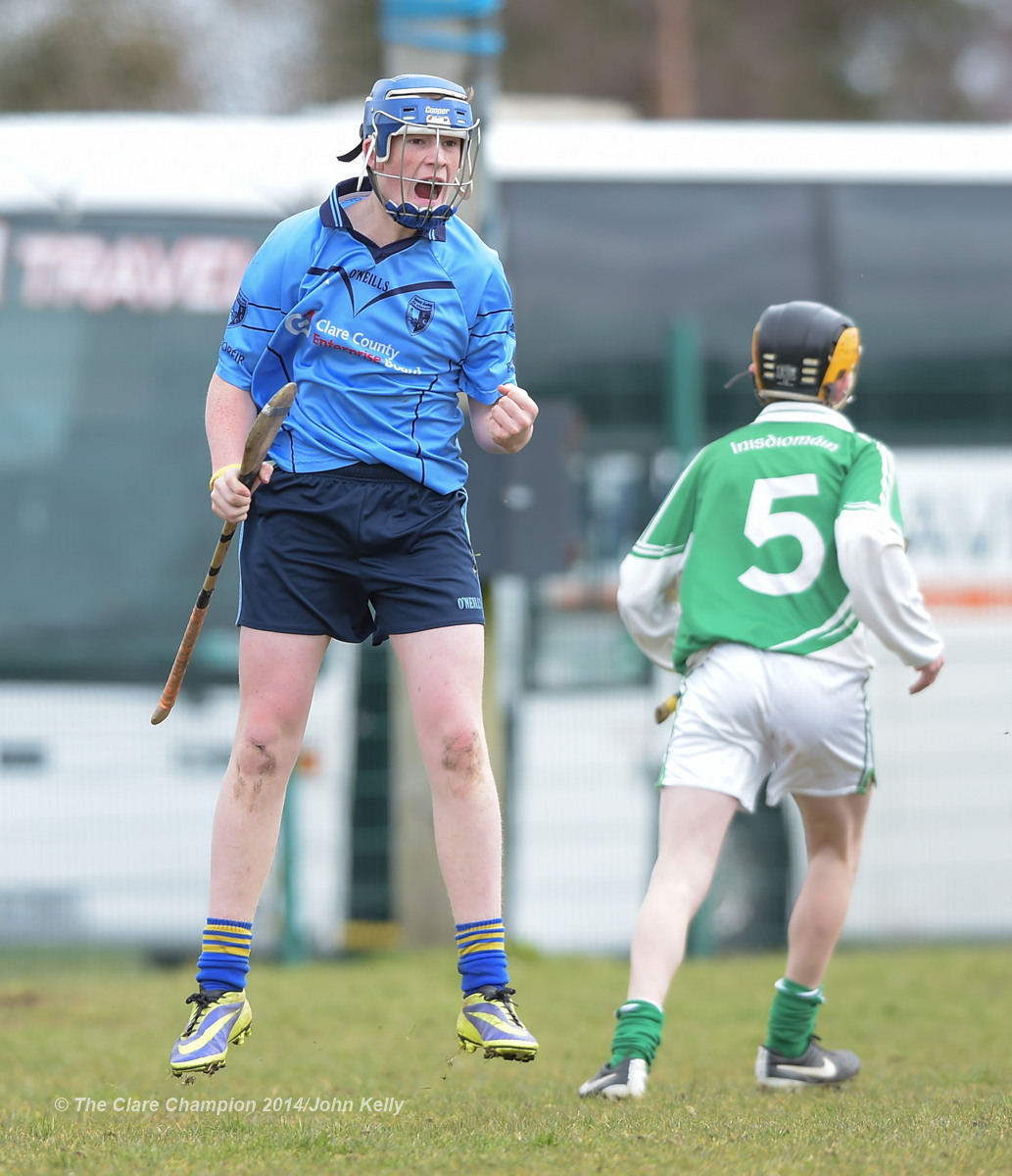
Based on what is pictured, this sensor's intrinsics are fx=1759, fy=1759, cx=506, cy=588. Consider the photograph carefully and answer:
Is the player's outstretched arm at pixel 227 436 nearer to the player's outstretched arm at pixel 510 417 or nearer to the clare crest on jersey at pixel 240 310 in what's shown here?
the clare crest on jersey at pixel 240 310

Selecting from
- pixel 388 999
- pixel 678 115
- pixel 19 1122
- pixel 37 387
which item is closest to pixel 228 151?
pixel 37 387

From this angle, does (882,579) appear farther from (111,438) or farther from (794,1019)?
(111,438)

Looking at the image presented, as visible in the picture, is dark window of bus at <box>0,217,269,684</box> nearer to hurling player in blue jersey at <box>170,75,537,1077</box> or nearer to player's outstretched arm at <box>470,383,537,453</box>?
hurling player in blue jersey at <box>170,75,537,1077</box>

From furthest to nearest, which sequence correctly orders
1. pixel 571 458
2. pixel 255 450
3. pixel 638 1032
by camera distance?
pixel 571 458 → pixel 638 1032 → pixel 255 450

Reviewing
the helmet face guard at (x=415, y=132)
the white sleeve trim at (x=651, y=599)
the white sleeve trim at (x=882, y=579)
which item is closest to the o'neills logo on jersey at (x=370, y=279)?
the helmet face guard at (x=415, y=132)

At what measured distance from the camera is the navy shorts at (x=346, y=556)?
430cm

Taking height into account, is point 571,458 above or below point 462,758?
above

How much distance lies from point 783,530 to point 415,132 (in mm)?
1535

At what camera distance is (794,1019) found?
206 inches

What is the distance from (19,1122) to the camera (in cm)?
432

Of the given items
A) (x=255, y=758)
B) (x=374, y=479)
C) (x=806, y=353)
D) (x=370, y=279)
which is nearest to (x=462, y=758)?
(x=255, y=758)

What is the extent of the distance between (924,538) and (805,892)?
4.71m

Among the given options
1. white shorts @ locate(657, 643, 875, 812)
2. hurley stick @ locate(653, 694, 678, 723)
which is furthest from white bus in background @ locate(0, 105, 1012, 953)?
white shorts @ locate(657, 643, 875, 812)

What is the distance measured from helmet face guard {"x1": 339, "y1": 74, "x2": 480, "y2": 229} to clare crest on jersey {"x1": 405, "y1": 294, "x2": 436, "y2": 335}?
0.18m
